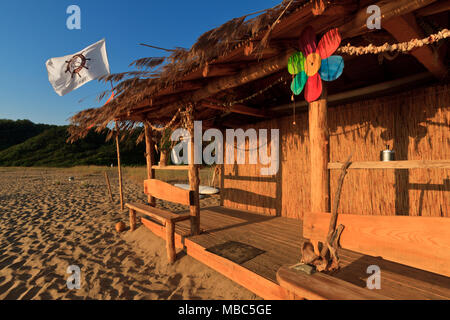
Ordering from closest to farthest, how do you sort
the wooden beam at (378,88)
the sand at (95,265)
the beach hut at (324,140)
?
the beach hut at (324,140) → the sand at (95,265) → the wooden beam at (378,88)

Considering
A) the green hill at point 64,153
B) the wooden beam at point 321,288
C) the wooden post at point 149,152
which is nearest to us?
the wooden beam at point 321,288

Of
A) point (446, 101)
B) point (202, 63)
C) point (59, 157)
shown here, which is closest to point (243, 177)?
point (202, 63)

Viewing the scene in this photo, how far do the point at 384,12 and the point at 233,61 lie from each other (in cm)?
161

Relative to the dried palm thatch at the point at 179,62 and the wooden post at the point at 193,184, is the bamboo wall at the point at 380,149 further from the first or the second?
the dried palm thatch at the point at 179,62

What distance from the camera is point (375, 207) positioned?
12.0ft

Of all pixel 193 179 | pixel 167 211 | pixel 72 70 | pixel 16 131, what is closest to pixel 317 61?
pixel 193 179

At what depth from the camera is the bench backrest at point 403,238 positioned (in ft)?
4.66

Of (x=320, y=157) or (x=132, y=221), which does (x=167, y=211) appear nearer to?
(x=132, y=221)

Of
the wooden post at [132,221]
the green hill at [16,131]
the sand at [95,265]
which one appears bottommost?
the sand at [95,265]

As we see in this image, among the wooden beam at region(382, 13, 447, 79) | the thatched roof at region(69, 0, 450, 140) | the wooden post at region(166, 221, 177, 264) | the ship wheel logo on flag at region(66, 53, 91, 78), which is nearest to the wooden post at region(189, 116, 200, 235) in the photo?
the wooden post at region(166, 221, 177, 264)

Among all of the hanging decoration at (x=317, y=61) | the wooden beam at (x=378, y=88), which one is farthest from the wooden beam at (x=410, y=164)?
the wooden beam at (x=378, y=88)

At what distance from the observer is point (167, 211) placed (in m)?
4.06

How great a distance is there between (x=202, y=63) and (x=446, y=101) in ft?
11.5

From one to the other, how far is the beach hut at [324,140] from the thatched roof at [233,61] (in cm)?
2
